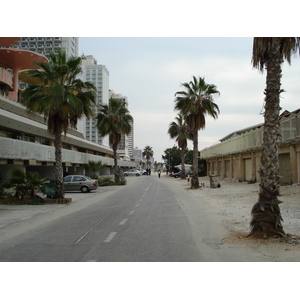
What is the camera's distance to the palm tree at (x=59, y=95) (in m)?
18.3

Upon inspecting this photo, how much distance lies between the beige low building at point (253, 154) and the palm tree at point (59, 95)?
11.2 meters

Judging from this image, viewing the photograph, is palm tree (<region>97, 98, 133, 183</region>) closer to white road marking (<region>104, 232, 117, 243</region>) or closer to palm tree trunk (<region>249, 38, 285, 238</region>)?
white road marking (<region>104, 232, 117, 243</region>)

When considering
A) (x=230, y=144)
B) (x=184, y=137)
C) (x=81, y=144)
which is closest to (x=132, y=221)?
(x=230, y=144)

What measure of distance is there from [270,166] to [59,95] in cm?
1279

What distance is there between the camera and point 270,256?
6578 millimetres

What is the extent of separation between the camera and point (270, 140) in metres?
8.62

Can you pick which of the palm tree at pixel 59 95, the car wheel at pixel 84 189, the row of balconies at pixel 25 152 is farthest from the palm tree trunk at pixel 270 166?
the car wheel at pixel 84 189

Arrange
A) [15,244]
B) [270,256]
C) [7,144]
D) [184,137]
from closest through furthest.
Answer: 1. [270,256]
2. [15,244]
3. [7,144]
4. [184,137]

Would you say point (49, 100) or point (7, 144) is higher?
point (49, 100)

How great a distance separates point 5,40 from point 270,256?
41.7 m

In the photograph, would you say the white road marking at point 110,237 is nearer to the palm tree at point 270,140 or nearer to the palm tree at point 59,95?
the palm tree at point 270,140

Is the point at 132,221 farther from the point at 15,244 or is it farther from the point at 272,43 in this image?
the point at 272,43

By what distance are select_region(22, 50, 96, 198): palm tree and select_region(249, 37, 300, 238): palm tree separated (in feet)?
39.3

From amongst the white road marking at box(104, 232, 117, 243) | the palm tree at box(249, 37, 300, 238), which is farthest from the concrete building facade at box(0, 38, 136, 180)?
the palm tree at box(249, 37, 300, 238)
